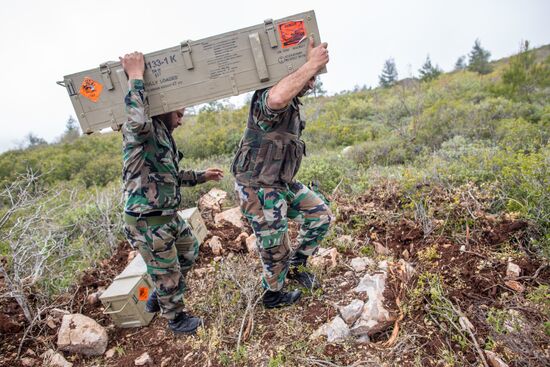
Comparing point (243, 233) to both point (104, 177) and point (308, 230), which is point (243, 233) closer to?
point (308, 230)

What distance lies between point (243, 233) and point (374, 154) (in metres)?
3.89

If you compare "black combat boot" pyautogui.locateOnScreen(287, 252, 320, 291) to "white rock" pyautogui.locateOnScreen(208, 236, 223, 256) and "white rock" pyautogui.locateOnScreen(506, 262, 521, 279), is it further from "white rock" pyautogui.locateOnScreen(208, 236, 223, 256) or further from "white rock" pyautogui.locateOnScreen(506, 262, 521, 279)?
"white rock" pyautogui.locateOnScreen(506, 262, 521, 279)

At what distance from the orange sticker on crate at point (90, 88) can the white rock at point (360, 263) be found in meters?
2.53

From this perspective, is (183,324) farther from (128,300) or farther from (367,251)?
(367,251)

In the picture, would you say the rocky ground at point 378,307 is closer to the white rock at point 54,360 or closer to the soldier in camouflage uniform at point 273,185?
the white rock at point 54,360

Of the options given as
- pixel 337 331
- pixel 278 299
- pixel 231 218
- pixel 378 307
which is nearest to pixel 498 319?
pixel 378 307

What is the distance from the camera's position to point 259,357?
2336 millimetres

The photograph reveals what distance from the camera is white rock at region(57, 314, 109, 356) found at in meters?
2.71

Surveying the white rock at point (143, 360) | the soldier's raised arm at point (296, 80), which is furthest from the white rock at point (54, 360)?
the soldier's raised arm at point (296, 80)

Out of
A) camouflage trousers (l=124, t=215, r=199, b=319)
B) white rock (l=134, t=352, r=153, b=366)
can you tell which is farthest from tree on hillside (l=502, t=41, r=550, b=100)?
white rock (l=134, t=352, r=153, b=366)

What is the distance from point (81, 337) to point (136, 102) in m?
2.07

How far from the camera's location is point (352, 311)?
95.0 inches

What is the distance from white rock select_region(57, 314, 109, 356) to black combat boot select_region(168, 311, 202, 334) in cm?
61

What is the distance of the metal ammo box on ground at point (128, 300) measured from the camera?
284 cm
